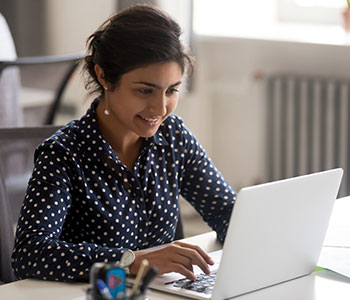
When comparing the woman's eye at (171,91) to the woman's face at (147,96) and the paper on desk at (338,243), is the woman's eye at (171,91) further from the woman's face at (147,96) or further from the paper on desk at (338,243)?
the paper on desk at (338,243)

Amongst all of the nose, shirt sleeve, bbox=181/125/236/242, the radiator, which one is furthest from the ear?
the radiator

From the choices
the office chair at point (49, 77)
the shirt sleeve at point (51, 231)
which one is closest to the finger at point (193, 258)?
the shirt sleeve at point (51, 231)

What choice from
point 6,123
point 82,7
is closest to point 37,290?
point 6,123

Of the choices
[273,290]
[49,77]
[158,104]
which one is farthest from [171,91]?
[49,77]

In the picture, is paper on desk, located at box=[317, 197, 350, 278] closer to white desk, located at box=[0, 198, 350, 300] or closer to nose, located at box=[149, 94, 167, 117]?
white desk, located at box=[0, 198, 350, 300]

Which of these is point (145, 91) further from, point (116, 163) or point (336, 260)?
point (336, 260)

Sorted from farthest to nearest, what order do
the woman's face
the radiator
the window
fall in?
1. the window
2. the radiator
3. the woman's face

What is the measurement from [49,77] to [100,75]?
4.88ft

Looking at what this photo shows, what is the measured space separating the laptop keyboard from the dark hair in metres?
0.47

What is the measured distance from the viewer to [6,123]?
3184 millimetres

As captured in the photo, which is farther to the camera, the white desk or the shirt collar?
the shirt collar

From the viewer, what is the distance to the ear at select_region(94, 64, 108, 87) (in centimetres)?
174

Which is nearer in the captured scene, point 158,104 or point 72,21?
point 158,104

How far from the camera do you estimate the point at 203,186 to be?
6.27ft
